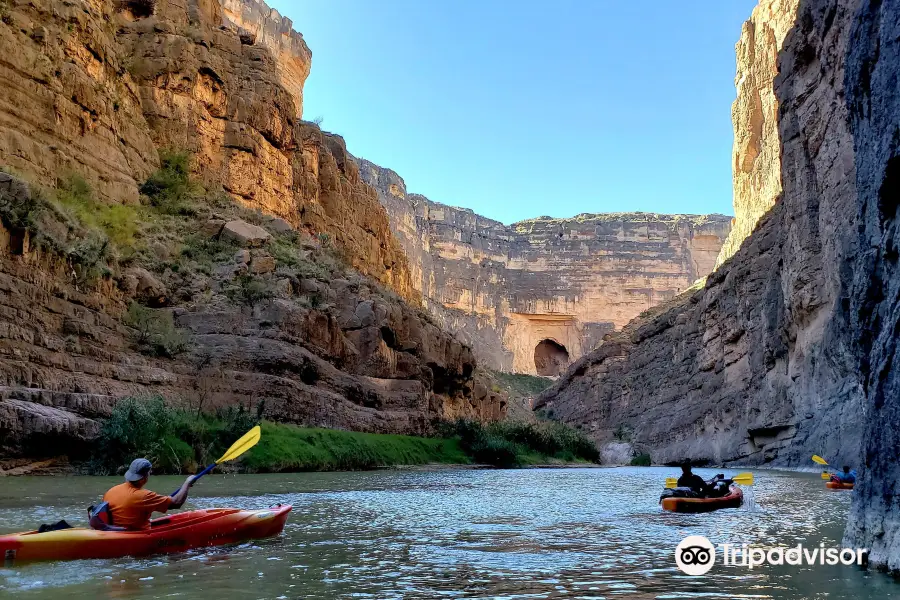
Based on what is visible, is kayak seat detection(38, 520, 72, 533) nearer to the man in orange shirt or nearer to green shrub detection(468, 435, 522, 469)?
the man in orange shirt

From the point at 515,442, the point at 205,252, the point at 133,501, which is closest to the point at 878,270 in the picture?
the point at 133,501

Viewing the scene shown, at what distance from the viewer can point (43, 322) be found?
1530 cm

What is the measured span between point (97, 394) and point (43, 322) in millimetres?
1864

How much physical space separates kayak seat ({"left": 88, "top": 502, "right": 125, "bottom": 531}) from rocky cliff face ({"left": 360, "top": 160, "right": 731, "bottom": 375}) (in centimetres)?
8041

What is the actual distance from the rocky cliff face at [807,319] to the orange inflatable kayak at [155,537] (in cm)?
570

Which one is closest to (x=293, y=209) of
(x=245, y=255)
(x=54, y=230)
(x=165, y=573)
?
(x=245, y=255)

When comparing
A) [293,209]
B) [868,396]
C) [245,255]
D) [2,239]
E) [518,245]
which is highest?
[518,245]

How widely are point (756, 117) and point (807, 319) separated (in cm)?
3556

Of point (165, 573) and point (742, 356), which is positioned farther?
point (742, 356)

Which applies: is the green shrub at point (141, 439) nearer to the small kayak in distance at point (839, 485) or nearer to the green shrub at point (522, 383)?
the small kayak in distance at point (839, 485)

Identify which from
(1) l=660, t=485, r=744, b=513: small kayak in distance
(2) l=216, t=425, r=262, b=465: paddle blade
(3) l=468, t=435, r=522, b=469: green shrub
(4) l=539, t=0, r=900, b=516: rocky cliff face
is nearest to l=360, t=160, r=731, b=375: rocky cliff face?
(4) l=539, t=0, r=900, b=516: rocky cliff face

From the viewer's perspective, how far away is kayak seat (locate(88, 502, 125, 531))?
6742mm

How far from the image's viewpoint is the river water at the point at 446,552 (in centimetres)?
541

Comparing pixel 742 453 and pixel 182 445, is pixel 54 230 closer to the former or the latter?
pixel 182 445
